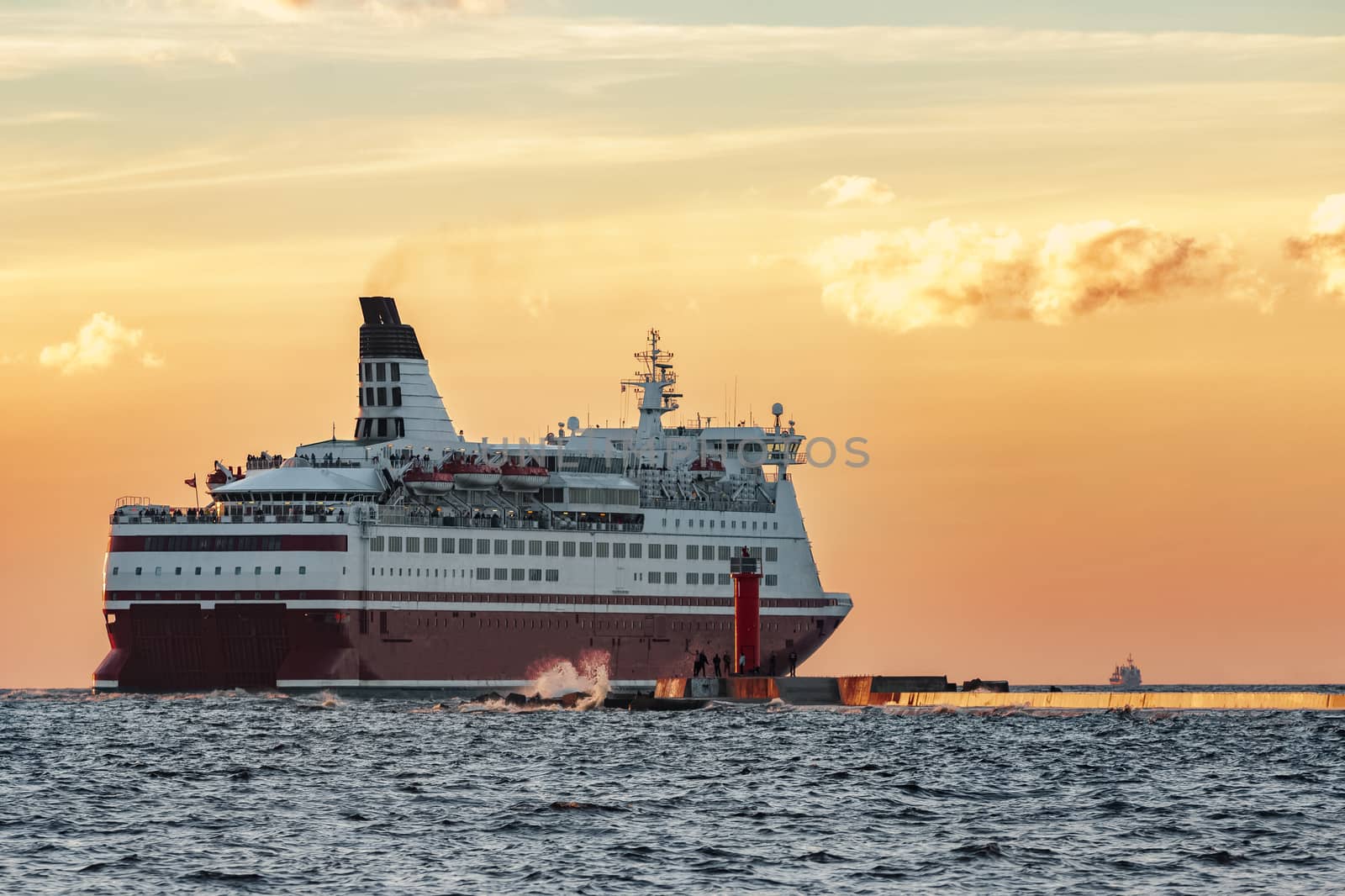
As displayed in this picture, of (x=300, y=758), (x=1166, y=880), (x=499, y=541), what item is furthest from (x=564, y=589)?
(x=1166, y=880)

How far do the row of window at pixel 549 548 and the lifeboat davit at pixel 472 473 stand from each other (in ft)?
10.6

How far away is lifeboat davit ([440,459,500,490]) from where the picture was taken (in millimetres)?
116250

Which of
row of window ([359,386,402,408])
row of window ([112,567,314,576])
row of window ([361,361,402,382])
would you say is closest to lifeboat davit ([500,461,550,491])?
row of window ([359,386,402,408])

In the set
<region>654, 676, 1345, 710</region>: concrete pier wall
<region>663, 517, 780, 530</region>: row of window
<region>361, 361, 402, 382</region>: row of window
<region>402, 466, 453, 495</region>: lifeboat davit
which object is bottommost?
<region>654, 676, 1345, 710</region>: concrete pier wall

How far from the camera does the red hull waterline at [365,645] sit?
108 metres

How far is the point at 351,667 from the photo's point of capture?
109 m

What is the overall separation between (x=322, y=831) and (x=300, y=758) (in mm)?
19331

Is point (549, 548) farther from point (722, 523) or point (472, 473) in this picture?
point (722, 523)

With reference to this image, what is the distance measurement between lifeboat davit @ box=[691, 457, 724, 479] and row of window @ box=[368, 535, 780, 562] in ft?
14.3

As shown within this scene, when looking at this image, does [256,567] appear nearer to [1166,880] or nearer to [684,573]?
[684,573]

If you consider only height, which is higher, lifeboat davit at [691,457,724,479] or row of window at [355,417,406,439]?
row of window at [355,417,406,439]

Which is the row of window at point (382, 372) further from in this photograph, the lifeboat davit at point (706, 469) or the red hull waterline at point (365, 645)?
the lifeboat davit at point (706, 469)

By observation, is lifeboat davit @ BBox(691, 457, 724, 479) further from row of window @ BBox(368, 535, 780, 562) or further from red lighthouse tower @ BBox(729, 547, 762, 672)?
red lighthouse tower @ BBox(729, 547, 762, 672)

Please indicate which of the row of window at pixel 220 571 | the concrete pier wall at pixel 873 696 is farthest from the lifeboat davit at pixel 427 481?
the concrete pier wall at pixel 873 696
